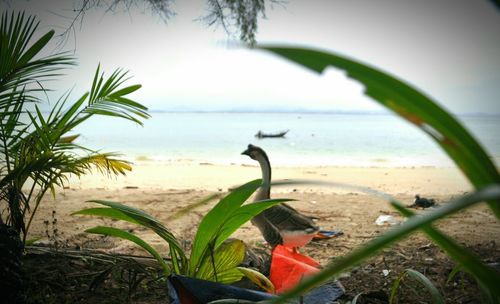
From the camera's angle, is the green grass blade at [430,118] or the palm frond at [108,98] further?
the palm frond at [108,98]

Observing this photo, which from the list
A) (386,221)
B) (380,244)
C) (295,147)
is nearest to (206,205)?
(386,221)

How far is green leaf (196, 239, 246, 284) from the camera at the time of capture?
5.57 feet

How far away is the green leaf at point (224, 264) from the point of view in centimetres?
170

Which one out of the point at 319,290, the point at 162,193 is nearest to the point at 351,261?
the point at 319,290

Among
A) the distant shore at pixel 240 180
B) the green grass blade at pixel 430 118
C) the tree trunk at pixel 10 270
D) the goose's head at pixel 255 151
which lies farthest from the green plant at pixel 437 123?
the distant shore at pixel 240 180

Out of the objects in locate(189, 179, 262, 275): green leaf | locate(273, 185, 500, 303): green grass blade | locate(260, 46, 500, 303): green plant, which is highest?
locate(260, 46, 500, 303): green plant

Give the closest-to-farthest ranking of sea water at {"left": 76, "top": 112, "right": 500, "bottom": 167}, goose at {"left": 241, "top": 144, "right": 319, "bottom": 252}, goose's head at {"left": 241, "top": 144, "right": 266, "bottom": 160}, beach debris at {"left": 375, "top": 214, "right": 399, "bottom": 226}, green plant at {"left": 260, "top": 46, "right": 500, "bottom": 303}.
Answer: green plant at {"left": 260, "top": 46, "right": 500, "bottom": 303}
goose at {"left": 241, "top": 144, "right": 319, "bottom": 252}
goose's head at {"left": 241, "top": 144, "right": 266, "bottom": 160}
beach debris at {"left": 375, "top": 214, "right": 399, "bottom": 226}
sea water at {"left": 76, "top": 112, "right": 500, "bottom": 167}

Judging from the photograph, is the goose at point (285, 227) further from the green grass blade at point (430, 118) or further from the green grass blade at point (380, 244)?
the green grass blade at point (380, 244)

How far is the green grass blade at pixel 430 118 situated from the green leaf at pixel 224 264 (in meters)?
1.37

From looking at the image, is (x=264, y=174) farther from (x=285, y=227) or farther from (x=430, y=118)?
(x=430, y=118)

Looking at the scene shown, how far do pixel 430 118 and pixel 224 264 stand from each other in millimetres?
1422

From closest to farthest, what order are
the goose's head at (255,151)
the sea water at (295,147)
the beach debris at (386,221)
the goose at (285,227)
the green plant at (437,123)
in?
the green plant at (437,123) < the goose at (285,227) < the goose's head at (255,151) < the beach debris at (386,221) < the sea water at (295,147)

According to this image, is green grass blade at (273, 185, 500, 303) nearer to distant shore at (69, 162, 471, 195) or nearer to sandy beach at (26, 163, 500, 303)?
sandy beach at (26, 163, 500, 303)

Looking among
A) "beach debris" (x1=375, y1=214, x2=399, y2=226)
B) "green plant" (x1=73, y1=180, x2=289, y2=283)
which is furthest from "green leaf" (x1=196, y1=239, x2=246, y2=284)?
"beach debris" (x1=375, y1=214, x2=399, y2=226)
